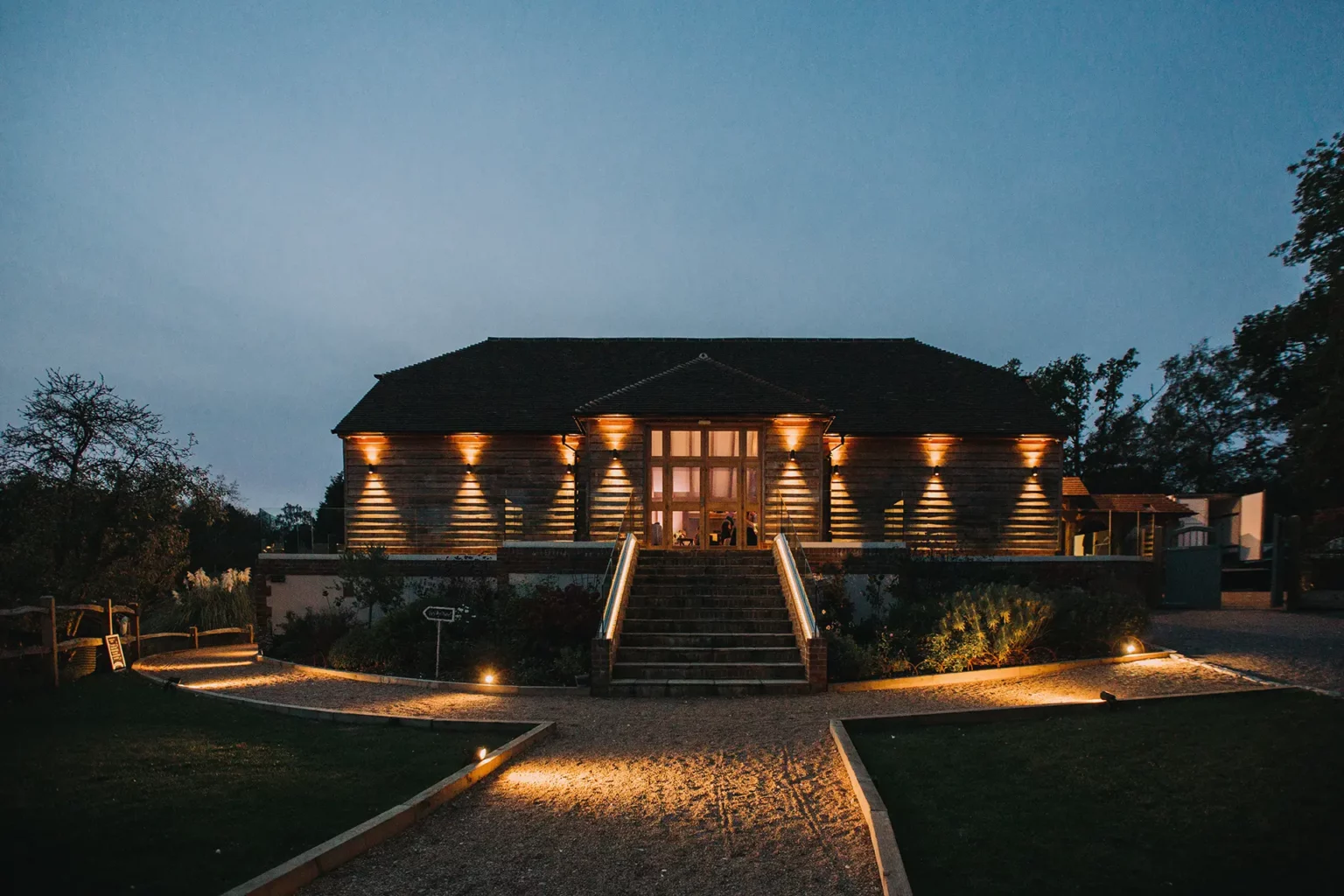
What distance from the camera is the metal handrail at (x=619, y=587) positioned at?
→ 12.4 meters

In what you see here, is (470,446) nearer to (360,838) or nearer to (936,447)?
(936,447)

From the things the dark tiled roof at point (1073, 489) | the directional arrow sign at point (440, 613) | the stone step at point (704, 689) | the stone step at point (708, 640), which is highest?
the dark tiled roof at point (1073, 489)

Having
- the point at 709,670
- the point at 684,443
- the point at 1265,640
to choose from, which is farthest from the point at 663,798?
the point at 1265,640

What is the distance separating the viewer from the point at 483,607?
15.0 m

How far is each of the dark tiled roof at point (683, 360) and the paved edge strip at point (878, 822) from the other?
13.0 metres

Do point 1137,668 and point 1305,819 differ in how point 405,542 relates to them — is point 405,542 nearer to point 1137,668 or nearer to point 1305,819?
point 1137,668

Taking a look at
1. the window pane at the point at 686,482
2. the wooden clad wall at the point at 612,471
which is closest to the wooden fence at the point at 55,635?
the wooden clad wall at the point at 612,471

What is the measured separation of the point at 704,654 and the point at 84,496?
14.4m

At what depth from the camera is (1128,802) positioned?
603 centimetres

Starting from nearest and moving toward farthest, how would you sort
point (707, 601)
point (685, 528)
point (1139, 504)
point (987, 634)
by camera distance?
point (987, 634) < point (707, 601) < point (685, 528) < point (1139, 504)

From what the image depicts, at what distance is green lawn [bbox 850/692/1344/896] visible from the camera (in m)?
4.82

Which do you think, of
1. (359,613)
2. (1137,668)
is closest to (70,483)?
(359,613)

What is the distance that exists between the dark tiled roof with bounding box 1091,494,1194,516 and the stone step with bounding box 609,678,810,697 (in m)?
22.5

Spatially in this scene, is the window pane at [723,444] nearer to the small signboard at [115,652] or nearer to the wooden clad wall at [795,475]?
the wooden clad wall at [795,475]
